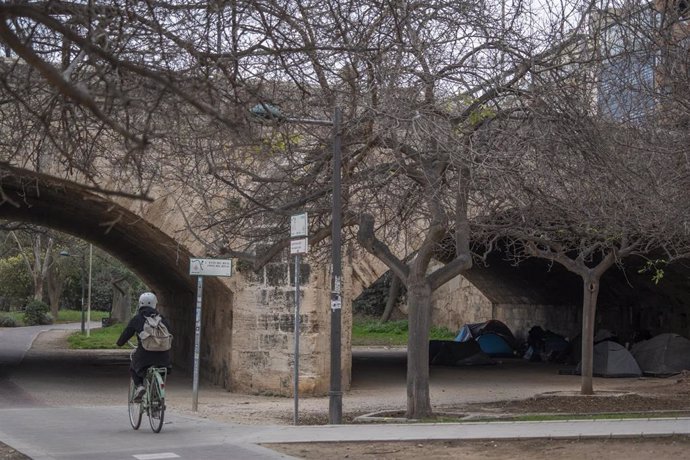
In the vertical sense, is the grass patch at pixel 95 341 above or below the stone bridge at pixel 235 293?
below

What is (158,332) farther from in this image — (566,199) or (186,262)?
(186,262)

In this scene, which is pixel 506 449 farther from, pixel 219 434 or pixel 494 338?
pixel 494 338

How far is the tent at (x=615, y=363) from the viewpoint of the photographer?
24656mm

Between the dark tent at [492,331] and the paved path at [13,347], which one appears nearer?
the paved path at [13,347]

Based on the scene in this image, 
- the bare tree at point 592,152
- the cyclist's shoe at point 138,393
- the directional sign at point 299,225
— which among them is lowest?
the cyclist's shoe at point 138,393

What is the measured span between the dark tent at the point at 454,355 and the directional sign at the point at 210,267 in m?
15.1

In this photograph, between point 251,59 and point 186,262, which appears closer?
point 251,59

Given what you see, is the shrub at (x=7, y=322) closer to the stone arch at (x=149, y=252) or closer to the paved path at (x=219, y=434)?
the stone arch at (x=149, y=252)

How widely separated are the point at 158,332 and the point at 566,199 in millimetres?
5466

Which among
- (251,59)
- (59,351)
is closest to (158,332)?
(251,59)

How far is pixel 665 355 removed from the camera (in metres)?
25.1

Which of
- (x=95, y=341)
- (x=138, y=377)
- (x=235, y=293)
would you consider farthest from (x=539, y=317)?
(x=138, y=377)

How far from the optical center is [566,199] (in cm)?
1311

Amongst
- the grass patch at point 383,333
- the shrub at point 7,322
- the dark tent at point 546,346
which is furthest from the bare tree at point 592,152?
the shrub at point 7,322
